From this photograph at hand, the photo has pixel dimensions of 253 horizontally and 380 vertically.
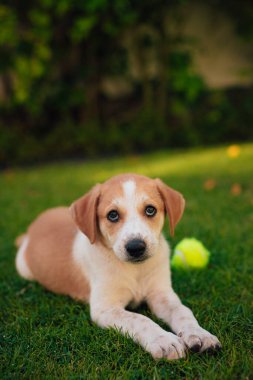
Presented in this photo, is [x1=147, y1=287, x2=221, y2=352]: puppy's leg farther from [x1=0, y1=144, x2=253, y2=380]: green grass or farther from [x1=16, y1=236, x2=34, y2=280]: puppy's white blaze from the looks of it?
[x1=16, y1=236, x2=34, y2=280]: puppy's white blaze

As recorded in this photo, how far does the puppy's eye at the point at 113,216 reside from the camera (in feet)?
12.3

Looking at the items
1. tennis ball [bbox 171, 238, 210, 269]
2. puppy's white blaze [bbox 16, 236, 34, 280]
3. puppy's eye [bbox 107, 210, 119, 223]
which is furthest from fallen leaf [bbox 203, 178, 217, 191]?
puppy's eye [bbox 107, 210, 119, 223]

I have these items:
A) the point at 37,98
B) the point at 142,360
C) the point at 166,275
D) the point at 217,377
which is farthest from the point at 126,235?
the point at 37,98

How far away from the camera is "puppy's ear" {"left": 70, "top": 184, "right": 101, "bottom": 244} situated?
3807mm

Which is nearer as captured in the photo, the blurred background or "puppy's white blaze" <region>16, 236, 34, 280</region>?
"puppy's white blaze" <region>16, 236, 34, 280</region>

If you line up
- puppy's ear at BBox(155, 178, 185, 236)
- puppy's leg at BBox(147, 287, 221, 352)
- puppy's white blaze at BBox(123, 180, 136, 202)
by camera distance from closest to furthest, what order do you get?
puppy's leg at BBox(147, 287, 221, 352), puppy's white blaze at BBox(123, 180, 136, 202), puppy's ear at BBox(155, 178, 185, 236)

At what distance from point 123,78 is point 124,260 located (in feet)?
39.4

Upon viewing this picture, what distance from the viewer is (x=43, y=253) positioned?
4.51 m

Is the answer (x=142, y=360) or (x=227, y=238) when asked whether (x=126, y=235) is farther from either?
(x=227, y=238)

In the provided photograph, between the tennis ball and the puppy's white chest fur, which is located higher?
the puppy's white chest fur

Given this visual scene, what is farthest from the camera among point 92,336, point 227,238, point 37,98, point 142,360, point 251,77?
point 251,77

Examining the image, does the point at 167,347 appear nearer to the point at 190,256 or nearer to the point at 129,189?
the point at 129,189

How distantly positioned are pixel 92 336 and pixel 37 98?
11.1 m

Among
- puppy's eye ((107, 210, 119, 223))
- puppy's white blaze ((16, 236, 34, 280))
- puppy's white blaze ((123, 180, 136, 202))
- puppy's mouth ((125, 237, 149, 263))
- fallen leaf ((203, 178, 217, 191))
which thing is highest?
puppy's white blaze ((123, 180, 136, 202))
